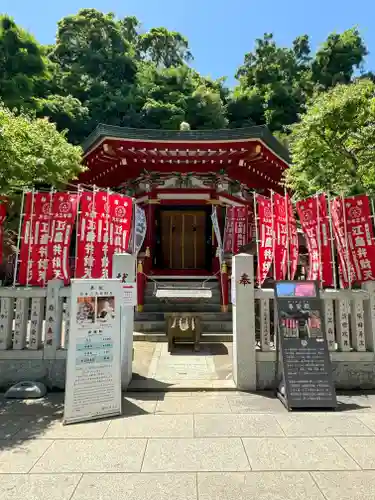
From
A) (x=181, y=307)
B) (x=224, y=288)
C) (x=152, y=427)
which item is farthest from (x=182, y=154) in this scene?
(x=152, y=427)

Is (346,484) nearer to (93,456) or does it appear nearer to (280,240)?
(93,456)

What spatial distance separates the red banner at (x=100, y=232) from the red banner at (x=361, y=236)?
3.74m

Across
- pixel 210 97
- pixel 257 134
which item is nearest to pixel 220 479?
pixel 257 134

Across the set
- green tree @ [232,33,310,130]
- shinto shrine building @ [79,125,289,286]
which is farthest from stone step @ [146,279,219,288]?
green tree @ [232,33,310,130]

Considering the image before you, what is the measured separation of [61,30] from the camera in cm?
3669

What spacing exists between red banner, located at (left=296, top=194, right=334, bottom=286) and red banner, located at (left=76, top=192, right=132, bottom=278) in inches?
125

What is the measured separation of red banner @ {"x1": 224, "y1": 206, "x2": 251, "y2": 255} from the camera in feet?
35.8

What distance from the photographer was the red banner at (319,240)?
579cm

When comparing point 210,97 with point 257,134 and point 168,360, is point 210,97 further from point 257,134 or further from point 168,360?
point 168,360

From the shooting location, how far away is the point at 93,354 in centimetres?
441

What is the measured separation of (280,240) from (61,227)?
12.3 feet

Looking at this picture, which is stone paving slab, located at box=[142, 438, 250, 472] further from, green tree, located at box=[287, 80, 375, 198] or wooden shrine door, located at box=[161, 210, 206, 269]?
wooden shrine door, located at box=[161, 210, 206, 269]

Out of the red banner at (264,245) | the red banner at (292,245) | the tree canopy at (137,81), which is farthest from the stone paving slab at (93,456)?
the tree canopy at (137,81)

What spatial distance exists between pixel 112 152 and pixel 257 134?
4.34m
